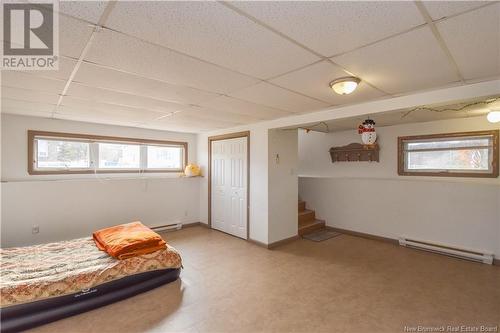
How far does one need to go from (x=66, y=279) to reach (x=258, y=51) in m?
2.79

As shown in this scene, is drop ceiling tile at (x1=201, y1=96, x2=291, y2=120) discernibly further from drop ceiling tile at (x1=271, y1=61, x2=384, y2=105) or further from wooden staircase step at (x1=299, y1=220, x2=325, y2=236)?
wooden staircase step at (x1=299, y1=220, x2=325, y2=236)

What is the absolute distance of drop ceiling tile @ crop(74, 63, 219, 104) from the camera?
2.14 meters

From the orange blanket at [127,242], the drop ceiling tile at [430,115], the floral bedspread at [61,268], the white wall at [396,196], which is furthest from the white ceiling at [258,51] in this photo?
the white wall at [396,196]

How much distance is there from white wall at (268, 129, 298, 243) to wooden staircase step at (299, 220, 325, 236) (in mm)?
259

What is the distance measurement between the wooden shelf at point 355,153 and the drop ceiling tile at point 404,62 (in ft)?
8.88

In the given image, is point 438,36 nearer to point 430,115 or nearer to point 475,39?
point 475,39

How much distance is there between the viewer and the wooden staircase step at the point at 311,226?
5096 mm

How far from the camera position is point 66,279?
2.39 m

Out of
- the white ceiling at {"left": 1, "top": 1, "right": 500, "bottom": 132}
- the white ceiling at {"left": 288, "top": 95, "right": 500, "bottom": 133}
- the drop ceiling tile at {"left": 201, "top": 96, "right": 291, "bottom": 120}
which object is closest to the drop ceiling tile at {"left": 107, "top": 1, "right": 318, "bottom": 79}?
the white ceiling at {"left": 1, "top": 1, "right": 500, "bottom": 132}

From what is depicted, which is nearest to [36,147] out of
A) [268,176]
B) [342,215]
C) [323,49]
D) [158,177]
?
[158,177]

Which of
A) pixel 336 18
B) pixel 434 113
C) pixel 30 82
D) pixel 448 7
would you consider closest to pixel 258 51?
pixel 336 18

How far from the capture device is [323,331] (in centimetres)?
215

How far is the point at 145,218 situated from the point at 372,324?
4446mm

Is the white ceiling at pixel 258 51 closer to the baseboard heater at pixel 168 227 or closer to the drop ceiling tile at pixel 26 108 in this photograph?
the drop ceiling tile at pixel 26 108
